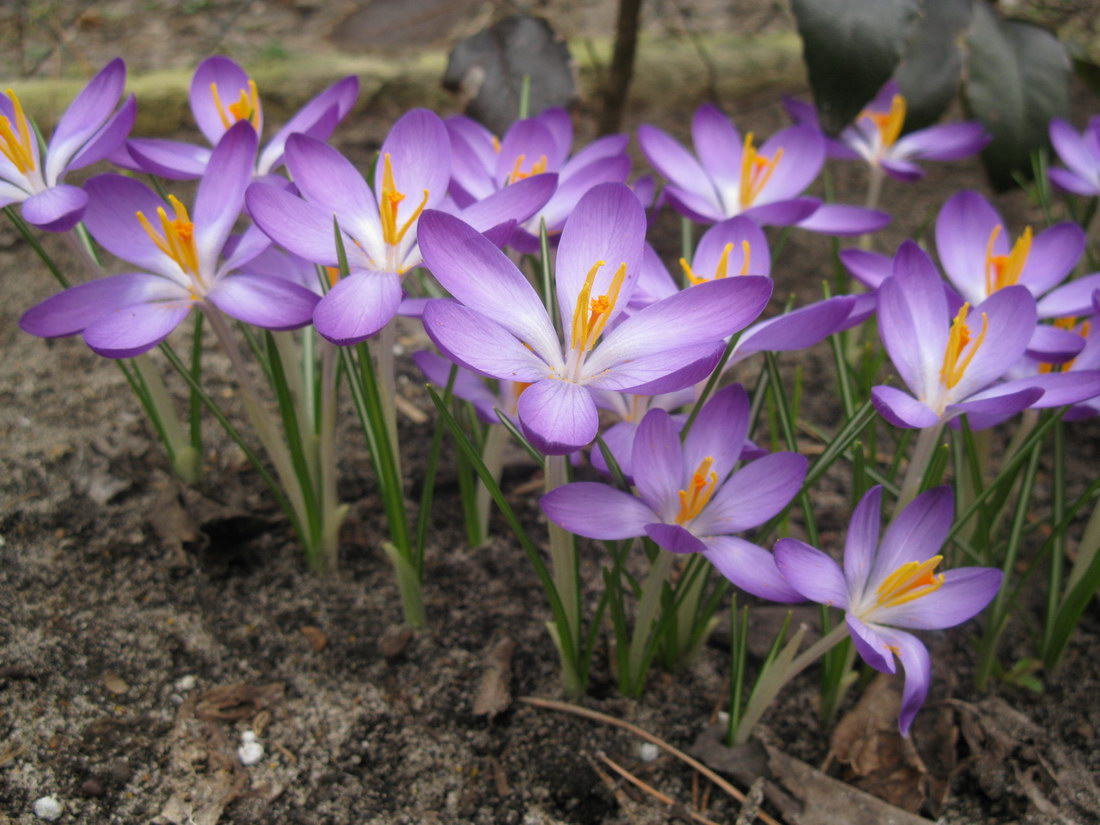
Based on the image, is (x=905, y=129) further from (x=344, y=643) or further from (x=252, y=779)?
(x=252, y=779)

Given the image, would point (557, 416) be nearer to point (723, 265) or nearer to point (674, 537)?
point (674, 537)

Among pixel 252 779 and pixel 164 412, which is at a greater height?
pixel 164 412

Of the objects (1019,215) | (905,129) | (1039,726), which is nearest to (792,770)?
(1039,726)

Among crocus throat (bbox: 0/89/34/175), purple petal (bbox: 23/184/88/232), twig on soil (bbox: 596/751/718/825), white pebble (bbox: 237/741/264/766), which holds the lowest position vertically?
twig on soil (bbox: 596/751/718/825)

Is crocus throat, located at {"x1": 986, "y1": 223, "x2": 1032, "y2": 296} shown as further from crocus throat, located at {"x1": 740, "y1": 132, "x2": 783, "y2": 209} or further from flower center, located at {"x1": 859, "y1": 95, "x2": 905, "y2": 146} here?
flower center, located at {"x1": 859, "y1": 95, "x2": 905, "y2": 146}

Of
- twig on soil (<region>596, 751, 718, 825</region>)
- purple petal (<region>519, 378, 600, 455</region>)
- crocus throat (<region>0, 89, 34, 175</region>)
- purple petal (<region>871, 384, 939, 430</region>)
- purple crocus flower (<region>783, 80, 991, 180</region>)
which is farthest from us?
purple crocus flower (<region>783, 80, 991, 180</region>)

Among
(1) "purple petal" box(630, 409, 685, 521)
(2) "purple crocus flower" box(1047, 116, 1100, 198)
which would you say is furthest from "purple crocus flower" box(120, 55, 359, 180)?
(2) "purple crocus flower" box(1047, 116, 1100, 198)
